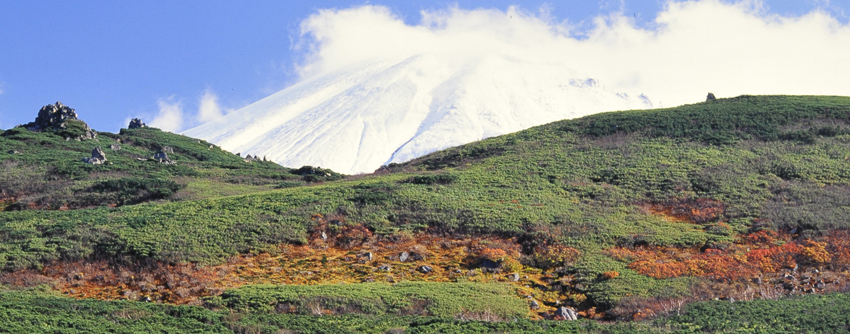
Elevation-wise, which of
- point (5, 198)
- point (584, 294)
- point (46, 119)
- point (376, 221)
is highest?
point (46, 119)

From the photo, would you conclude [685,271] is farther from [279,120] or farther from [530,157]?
[279,120]

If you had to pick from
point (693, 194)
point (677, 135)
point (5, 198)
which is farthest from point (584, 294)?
point (5, 198)

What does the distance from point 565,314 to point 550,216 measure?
31.0 ft

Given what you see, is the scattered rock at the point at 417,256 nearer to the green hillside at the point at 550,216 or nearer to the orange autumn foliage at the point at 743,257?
the green hillside at the point at 550,216

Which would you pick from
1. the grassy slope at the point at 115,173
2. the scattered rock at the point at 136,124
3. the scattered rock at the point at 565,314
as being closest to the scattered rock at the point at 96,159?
the grassy slope at the point at 115,173

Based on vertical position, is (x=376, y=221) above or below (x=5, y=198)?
below

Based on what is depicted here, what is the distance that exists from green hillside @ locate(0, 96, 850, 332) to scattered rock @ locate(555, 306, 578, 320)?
0.72 m

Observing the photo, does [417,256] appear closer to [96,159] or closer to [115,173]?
[115,173]

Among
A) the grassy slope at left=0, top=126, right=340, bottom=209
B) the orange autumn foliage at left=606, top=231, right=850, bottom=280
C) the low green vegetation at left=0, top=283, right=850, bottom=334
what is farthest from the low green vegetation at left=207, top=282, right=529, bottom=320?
the grassy slope at left=0, top=126, right=340, bottom=209

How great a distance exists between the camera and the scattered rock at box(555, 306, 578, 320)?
1689cm

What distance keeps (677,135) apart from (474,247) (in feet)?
76.2

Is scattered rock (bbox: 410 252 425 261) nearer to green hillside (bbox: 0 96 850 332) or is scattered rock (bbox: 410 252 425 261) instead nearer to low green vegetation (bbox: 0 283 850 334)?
green hillside (bbox: 0 96 850 332)

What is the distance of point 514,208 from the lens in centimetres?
2716

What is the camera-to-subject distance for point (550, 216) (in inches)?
1029
